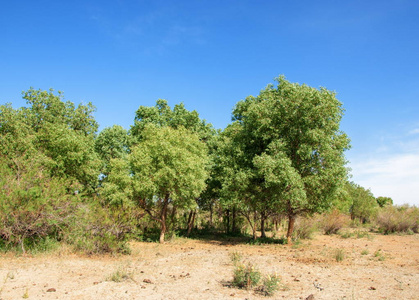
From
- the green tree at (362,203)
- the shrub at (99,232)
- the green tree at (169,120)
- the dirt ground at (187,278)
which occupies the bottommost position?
the dirt ground at (187,278)

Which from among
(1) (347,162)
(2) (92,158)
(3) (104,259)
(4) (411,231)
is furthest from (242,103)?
(4) (411,231)

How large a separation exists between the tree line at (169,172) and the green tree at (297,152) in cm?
6

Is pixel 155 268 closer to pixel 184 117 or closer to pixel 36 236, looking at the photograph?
pixel 36 236

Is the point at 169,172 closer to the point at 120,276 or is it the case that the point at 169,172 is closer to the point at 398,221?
the point at 120,276

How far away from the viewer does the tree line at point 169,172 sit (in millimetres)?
13203

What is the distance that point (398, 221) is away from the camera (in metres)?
30.0

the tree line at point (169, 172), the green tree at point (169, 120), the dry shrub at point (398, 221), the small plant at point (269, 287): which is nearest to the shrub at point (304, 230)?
the tree line at point (169, 172)

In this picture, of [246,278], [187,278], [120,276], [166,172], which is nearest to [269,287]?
[246,278]

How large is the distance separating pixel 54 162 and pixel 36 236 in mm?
10593

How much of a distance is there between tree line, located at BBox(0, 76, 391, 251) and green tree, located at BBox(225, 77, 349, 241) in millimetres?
62

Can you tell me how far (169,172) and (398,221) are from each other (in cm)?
2466

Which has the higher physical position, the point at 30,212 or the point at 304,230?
the point at 30,212

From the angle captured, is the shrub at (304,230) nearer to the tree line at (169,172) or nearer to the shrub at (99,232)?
the tree line at (169,172)

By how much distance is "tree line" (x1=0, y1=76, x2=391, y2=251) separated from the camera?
43.3ft
